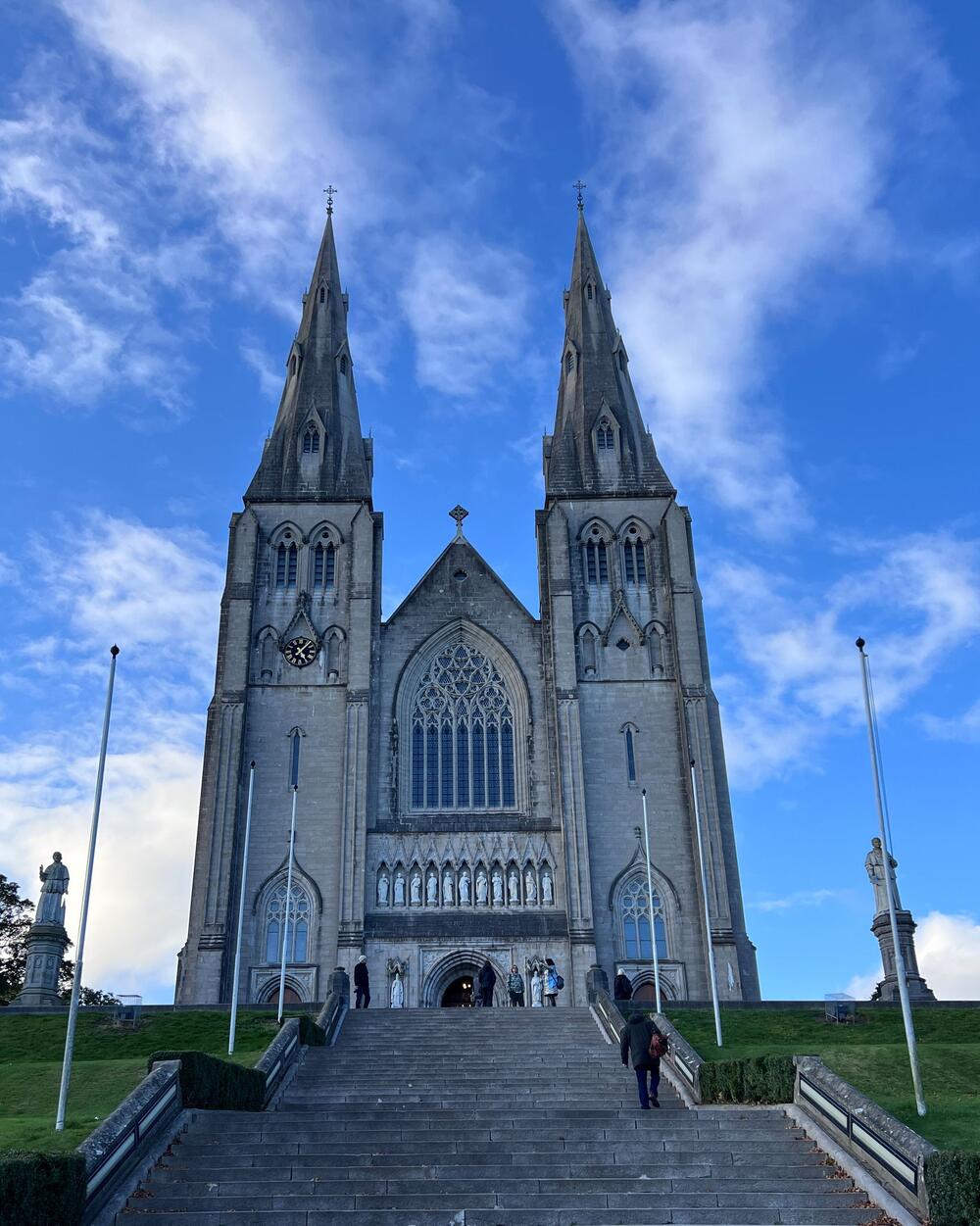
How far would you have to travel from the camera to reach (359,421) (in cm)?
5147

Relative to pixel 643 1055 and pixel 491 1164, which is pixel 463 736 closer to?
pixel 643 1055

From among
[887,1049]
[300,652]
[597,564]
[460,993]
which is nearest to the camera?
[887,1049]

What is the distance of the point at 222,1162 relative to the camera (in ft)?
48.6

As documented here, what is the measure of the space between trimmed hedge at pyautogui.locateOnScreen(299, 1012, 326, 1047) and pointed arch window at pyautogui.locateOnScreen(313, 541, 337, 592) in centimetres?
2286

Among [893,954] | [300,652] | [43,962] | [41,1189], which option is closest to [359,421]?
[300,652]

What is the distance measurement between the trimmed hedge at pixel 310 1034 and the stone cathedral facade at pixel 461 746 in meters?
11.9

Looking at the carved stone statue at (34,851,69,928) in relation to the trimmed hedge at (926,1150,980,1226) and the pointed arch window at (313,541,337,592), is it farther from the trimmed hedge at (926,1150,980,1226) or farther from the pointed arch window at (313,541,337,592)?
the trimmed hedge at (926,1150,980,1226)

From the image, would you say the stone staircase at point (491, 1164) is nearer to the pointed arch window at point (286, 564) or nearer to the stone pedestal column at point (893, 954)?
the stone pedestal column at point (893, 954)

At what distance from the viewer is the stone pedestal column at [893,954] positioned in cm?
3366

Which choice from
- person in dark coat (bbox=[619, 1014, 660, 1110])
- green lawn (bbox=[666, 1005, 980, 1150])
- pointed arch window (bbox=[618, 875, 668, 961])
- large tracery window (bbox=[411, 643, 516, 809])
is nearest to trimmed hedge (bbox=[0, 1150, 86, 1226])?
person in dark coat (bbox=[619, 1014, 660, 1110])

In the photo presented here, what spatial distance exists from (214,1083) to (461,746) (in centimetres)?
2680

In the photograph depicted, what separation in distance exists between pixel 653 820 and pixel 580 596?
872 cm

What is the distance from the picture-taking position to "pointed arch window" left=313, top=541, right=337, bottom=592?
45.8 m

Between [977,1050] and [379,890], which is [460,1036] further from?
[379,890]
